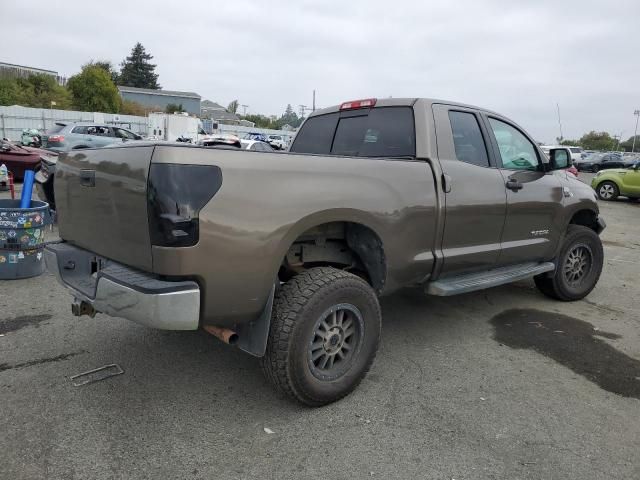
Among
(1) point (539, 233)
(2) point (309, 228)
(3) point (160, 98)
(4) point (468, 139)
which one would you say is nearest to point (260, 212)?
(2) point (309, 228)

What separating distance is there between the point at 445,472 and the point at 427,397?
763 millimetres

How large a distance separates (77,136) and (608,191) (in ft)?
64.8

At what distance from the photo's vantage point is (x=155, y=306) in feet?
7.81

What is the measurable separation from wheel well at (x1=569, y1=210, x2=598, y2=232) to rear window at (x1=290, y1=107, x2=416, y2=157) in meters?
2.65

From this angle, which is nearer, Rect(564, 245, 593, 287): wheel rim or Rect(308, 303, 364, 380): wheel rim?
Rect(308, 303, 364, 380): wheel rim

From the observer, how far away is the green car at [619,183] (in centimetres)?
1659

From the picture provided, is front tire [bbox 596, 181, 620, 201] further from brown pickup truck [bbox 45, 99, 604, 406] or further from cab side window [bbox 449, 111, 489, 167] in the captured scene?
cab side window [bbox 449, 111, 489, 167]

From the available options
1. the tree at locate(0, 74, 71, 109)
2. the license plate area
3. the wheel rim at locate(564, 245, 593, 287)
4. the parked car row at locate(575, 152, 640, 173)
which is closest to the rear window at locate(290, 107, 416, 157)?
the license plate area

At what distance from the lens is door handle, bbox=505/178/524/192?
4250 mm

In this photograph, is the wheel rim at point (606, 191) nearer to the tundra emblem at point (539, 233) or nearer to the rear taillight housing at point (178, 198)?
the tundra emblem at point (539, 233)

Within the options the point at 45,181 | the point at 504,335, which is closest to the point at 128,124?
the point at 45,181

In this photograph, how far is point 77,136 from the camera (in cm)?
1898

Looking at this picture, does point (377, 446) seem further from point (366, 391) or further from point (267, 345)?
point (267, 345)

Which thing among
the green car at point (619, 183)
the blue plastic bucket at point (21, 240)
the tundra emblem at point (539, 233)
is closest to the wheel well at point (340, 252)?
the tundra emblem at point (539, 233)
